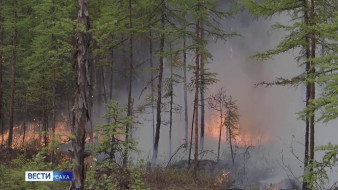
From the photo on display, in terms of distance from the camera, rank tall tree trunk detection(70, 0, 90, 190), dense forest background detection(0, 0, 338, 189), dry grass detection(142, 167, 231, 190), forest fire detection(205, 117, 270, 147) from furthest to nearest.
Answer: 1. forest fire detection(205, 117, 270, 147)
2. dry grass detection(142, 167, 231, 190)
3. dense forest background detection(0, 0, 338, 189)
4. tall tree trunk detection(70, 0, 90, 190)

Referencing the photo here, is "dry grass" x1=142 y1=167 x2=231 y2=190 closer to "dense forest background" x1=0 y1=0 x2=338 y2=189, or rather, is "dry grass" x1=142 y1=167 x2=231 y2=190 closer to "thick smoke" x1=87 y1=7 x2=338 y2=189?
"dense forest background" x1=0 y1=0 x2=338 y2=189

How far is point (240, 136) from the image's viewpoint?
35.7 metres

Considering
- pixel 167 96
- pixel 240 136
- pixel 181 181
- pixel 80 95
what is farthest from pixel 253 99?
pixel 80 95

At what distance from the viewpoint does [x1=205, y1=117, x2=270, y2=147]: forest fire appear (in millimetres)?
34344

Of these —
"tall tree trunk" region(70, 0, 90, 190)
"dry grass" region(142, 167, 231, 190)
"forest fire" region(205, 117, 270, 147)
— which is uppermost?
"tall tree trunk" region(70, 0, 90, 190)

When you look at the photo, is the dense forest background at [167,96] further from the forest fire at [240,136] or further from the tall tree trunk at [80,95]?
the forest fire at [240,136]

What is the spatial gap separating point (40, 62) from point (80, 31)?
45.3 ft

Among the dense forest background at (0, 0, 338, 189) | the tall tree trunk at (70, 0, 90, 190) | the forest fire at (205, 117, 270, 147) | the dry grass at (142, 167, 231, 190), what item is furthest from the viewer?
the forest fire at (205, 117, 270, 147)

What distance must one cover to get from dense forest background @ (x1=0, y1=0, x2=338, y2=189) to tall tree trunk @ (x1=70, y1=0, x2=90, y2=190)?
0.02m

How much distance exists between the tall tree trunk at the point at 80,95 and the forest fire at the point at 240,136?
2746 centimetres

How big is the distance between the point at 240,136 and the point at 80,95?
31062mm

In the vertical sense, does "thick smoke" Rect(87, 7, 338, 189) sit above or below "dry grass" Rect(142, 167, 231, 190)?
above

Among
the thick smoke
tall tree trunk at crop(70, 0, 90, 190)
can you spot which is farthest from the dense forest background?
the thick smoke

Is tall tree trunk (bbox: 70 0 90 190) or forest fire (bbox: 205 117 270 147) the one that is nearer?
tall tree trunk (bbox: 70 0 90 190)
